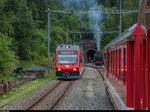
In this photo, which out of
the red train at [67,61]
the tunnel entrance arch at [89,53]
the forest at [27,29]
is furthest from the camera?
the tunnel entrance arch at [89,53]

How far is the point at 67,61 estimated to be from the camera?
65.5 feet

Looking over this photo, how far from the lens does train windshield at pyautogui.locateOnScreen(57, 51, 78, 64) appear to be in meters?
19.9

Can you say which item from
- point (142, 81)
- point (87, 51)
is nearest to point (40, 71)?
point (142, 81)

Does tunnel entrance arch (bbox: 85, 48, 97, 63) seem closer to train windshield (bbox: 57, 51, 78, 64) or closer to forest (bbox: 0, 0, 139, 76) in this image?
forest (bbox: 0, 0, 139, 76)

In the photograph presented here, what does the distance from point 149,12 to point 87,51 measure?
215 feet

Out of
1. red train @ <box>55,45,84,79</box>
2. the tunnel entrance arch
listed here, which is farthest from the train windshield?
the tunnel entrance arch

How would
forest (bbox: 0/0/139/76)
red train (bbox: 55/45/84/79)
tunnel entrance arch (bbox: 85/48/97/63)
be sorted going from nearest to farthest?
1. forest (bbox: 0/0/139/76)
2. red train (bbox: 55/45/84/79)
3. tunnel entrance arch (bbox: 85/48/97/63)

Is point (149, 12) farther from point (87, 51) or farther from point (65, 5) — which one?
point (65, 5)

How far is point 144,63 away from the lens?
4.18 m

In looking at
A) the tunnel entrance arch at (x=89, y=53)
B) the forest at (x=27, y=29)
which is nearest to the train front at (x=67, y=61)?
the forest at (x=27, y=29)

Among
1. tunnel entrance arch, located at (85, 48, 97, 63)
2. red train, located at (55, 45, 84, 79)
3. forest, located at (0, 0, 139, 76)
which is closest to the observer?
forest, located at (0, 0, 139, 76)

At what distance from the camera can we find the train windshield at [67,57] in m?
19.9

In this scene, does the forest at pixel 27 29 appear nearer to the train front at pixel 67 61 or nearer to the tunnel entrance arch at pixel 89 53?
the train front at pixel 67 61

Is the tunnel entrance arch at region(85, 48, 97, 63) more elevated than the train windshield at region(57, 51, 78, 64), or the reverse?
the tunnel entrance arch at region(85, 48, 97, 63)
